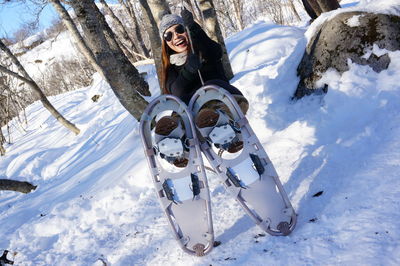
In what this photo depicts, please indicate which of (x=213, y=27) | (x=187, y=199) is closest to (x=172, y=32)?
(x=187, y=199)

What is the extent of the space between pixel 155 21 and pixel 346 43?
3.14 metres

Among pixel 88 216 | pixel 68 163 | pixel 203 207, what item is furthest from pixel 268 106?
pixel 68 163

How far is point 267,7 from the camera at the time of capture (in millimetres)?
32281

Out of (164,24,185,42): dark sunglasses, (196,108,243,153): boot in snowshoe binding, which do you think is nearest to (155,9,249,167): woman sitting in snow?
→ (164,24,185,42): dark sunglasses

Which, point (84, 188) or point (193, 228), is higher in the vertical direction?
point (193, 228)

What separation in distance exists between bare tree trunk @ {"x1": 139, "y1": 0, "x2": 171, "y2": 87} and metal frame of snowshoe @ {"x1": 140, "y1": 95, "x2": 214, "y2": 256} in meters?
2.71

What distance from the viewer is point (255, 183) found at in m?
2.26

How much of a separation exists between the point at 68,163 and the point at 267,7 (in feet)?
99.1

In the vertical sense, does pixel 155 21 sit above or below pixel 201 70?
above

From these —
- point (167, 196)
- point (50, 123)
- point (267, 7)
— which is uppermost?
point (167, 196)

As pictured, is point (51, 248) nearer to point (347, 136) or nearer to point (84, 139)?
point (347, 136)

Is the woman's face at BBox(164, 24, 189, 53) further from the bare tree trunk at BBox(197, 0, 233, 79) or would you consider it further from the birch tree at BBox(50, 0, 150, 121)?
the bare tree trunk at BBox(197, 0, 233, 79)

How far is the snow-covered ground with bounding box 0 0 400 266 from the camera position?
1768 millimetres

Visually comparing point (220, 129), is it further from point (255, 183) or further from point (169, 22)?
point (169, 22)
